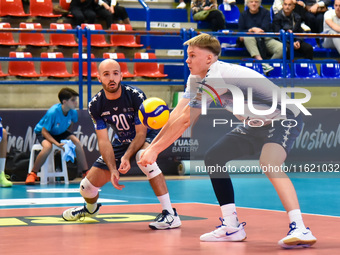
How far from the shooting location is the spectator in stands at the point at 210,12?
671 inches

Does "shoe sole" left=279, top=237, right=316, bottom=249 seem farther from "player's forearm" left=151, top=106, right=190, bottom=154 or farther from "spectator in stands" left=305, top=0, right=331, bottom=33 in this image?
"spectator in stands" left=305, top=0, right=331, bottom=33

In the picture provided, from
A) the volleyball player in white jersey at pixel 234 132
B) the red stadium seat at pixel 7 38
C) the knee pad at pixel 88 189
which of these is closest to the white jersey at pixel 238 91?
the volleyball player in white jersey at pixel 234 132

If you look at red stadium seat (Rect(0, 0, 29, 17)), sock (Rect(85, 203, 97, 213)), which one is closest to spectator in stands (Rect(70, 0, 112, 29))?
red stadium seat (Rect(0, 0, 29, 17))

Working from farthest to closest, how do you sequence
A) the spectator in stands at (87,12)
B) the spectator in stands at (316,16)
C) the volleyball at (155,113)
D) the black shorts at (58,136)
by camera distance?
the spectator in stands at (316,16) → the spectator in stands at (87,12) → the black shorts at (58,136) → the volleyball at (155,113)

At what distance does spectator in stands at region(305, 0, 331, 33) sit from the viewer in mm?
17828

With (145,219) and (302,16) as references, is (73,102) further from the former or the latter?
(302,16)

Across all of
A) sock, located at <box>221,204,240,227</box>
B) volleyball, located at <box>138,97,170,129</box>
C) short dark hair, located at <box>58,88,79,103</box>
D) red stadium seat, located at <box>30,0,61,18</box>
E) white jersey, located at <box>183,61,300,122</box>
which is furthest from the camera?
red stadium seat, located at <box>30,0,61,18</box>

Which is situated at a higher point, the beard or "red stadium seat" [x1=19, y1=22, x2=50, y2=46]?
"red stadium seat" [x1=19, y1=22, x2=50, y2=46]

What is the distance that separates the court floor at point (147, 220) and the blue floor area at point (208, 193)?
12 mm

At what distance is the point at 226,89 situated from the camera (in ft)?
19.2

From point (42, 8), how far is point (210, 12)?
160 inches

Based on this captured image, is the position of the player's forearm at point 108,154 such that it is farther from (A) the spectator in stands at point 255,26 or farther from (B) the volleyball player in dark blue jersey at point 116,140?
(A) the spectator in stands at point 255,26

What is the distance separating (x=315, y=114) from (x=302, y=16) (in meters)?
3.70

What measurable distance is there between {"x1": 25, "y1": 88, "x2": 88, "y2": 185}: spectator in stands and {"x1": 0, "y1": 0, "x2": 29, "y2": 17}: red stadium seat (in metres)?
4.17
